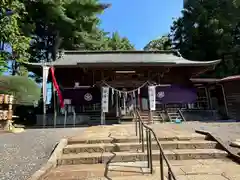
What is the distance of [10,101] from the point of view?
7.87 meters

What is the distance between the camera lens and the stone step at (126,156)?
3.93 m

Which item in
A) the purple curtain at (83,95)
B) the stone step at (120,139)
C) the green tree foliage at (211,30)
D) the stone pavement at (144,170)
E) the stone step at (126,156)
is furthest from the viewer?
the green tree foliage at (211,30)

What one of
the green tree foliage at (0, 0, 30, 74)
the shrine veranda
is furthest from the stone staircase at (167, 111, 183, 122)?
the green tree foliage at (0, 0, 30, 74)

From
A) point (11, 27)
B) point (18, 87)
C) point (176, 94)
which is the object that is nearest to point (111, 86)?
point (176, 94)

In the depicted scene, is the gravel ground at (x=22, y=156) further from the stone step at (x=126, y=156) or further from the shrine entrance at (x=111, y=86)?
the shrine entrance at (x=111, y=86)

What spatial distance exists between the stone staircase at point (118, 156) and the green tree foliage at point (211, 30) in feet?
54.4

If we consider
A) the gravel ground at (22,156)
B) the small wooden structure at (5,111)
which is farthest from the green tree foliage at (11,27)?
the gravel ground at (22,156)

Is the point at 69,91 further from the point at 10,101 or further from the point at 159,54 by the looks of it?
the point at 159,54

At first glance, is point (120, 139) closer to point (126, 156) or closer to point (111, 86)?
point (126, 156)

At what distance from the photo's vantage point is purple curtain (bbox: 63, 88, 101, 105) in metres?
12.0

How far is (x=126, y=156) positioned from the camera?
400 cm

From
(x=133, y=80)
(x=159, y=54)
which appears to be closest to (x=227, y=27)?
(x=159, y=54)

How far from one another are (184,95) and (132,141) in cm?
872

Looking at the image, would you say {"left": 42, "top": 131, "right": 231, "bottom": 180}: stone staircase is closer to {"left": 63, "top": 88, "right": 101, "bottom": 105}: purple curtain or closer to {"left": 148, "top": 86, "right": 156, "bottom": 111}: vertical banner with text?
{"left": 148, "top": 86, "right": 156, "bottom": 111}: vertical banner with text
